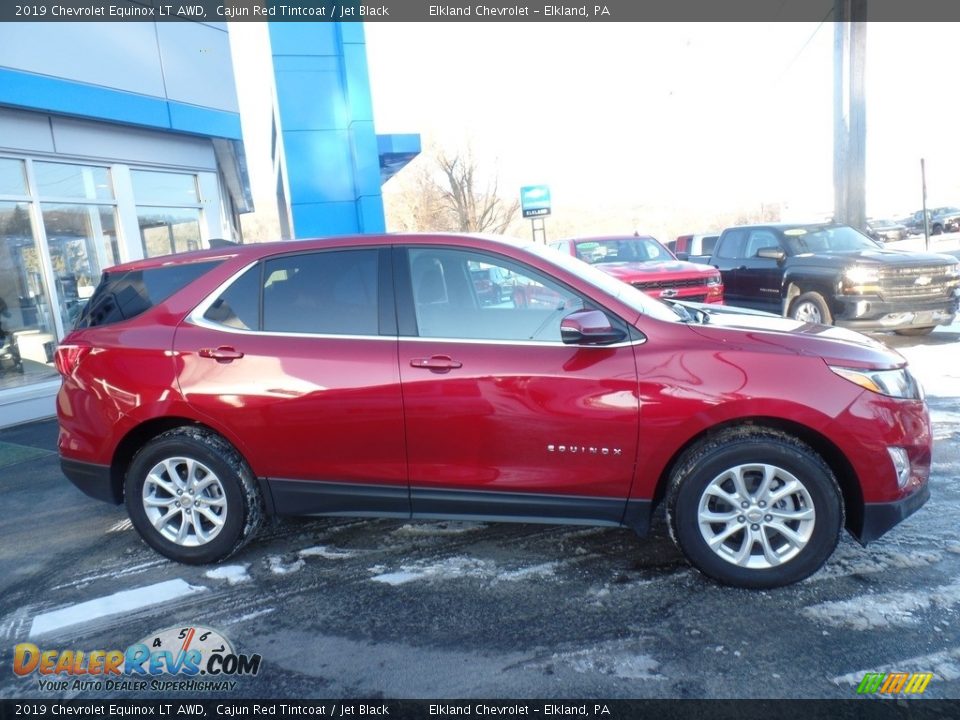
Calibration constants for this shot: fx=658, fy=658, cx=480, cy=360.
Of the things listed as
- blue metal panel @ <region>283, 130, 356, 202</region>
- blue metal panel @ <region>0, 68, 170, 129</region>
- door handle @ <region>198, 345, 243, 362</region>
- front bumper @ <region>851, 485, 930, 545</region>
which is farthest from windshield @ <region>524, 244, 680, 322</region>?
blue metal panel @ <region>283, 130, 356, 202</region>

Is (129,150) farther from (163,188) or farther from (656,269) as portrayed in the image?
(656,269)

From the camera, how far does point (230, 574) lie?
11.8 ft

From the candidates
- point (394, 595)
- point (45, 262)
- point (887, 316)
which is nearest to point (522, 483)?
point (394, 595)

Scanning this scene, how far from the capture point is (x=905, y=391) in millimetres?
3135

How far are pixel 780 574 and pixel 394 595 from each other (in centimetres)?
187

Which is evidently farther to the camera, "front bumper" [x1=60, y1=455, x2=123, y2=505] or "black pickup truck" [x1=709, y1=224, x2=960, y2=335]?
"black pickup truck" [x1=709, y1=224, x2=960, y2=335]

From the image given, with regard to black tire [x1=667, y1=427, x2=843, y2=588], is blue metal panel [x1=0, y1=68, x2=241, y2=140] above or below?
above

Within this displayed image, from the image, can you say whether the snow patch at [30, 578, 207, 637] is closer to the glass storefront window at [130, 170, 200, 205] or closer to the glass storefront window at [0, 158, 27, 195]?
the glass storefront window at [0, 158, 27, 195]

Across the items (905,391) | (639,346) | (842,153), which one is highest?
(842,153)

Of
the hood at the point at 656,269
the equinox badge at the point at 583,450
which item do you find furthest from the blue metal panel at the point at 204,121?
the equinox badge at the point at 583,450

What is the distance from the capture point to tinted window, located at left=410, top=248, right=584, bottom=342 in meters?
3.35

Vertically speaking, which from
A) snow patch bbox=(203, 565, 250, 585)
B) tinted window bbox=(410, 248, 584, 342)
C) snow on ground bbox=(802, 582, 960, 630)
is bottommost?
snow on ground bbox=(802, 582, 960, 630)

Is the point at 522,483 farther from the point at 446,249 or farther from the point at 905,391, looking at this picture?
the point at 905,391

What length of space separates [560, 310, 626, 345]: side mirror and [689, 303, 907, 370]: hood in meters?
0.43
